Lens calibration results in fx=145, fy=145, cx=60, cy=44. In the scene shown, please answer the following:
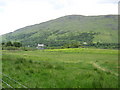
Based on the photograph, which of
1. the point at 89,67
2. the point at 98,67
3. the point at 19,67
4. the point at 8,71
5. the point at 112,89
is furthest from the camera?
the point at 19,67

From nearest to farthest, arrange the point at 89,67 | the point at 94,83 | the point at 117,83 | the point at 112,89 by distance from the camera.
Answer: the point at 112,89, the point at 117,83, the point at 94,83, the point at 89,67

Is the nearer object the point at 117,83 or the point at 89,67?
the point at 117,83

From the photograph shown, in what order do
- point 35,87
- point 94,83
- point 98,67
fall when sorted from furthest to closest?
point 98,67
point 35,87
point 94,83

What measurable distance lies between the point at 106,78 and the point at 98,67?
1330 mm

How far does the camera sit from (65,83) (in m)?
6.84

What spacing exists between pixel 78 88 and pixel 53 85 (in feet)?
4.05

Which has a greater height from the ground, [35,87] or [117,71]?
[117,71]

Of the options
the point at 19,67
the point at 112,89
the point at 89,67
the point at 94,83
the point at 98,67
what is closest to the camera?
the point at 112,89

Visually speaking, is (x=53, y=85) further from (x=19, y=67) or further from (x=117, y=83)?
(x=19, y=67)

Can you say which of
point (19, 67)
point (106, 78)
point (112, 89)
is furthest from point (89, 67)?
point (19, 67)

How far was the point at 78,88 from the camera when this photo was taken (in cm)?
607

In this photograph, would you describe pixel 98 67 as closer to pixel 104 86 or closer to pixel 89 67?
pixel 89 67

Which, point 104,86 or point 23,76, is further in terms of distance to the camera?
point 23,76

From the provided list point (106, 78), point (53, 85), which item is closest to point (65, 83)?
point (53, 85)
